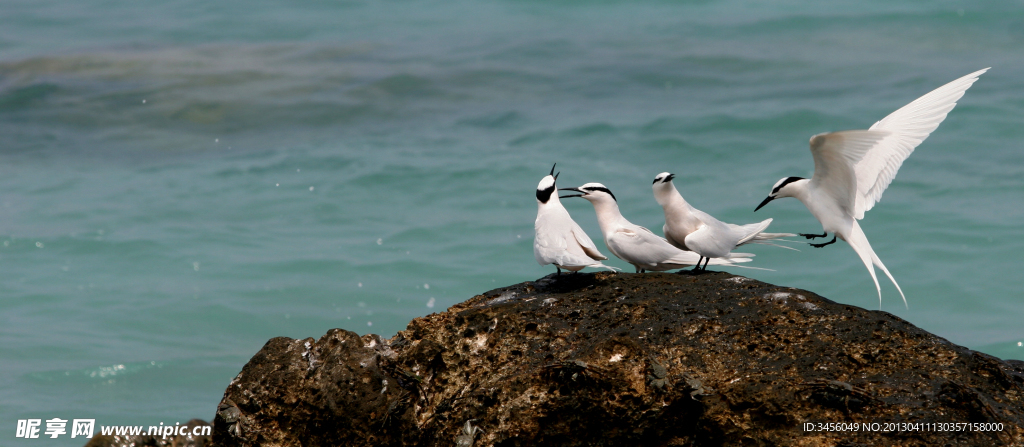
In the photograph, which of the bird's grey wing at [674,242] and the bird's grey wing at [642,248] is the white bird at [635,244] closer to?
the bird's grey wing at [642,248]

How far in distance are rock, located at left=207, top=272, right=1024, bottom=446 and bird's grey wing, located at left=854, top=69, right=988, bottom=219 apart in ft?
7.24

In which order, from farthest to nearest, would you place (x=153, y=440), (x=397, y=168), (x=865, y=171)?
(x=397, y=168) → (x=865, y=171) → (x=153, y=440)

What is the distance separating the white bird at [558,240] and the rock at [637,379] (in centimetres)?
24

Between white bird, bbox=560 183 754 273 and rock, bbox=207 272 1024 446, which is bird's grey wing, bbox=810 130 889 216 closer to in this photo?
white bird, bbox=560 183 754 273

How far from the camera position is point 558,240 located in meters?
6.36

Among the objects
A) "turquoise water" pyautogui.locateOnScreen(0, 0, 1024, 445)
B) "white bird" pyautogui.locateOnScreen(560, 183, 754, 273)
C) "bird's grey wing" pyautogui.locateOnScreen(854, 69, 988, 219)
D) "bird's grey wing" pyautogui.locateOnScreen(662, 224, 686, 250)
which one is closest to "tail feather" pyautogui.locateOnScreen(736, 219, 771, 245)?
"white bird" pyautogui.locateOnScreen(560, 183, 754, 273)

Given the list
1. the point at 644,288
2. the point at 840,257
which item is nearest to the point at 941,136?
the point at 840,257

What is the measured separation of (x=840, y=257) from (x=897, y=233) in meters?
1.40

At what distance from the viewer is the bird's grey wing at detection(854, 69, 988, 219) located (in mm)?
7539

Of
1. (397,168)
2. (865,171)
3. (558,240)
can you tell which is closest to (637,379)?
(558,240)

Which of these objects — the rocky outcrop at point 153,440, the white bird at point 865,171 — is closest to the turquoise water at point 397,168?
the rocky outcrop at point 153,440

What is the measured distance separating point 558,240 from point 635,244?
2.16 feet

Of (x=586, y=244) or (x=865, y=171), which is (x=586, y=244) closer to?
(x=586, y=244)

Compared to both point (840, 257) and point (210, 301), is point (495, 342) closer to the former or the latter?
point (210, 301)
